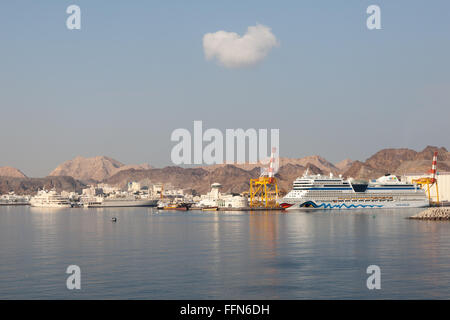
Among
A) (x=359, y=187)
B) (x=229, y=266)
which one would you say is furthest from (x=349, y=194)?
(x=229, y=266)

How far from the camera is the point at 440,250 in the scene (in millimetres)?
45906

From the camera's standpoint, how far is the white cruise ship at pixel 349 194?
449 feet

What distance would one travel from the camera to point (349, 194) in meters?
142

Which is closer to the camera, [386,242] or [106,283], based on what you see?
[106,283]

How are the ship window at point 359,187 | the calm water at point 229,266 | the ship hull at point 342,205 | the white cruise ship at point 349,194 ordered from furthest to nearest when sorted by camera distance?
the ship window at point 359,187 < the white cruise ship at point 349,194 < the ship hull at point 342,205 < the calm water at point 229,266

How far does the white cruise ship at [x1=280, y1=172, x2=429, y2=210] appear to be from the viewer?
13700 cm

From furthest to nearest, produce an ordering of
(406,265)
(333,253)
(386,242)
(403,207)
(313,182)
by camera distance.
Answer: (403,207) → (313,182) → (386,242) → (333,253) → (406,265)

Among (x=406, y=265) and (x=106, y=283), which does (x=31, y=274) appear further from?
(x=406, y=265)

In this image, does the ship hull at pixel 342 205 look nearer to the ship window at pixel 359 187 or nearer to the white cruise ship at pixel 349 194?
the white cruise ship at pixel 349 194

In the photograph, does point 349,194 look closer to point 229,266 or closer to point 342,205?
point 342,205

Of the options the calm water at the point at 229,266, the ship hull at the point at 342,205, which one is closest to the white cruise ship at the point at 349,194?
the ship hull at the point at 342,205

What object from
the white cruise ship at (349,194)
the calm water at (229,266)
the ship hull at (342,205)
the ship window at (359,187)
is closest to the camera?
the calm water at (229,266)
